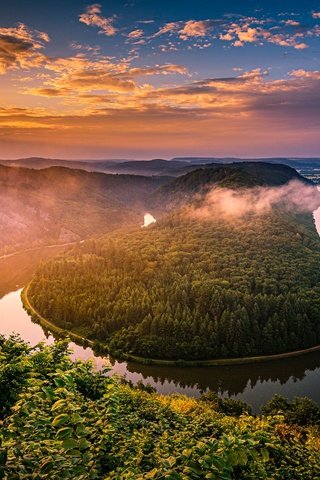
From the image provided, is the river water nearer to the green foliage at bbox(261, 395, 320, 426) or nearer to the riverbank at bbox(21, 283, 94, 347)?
the riverbank at bbox(21, 283, 94, 347)

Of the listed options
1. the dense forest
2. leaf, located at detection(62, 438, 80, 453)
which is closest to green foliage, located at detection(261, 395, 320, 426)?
the dense forest

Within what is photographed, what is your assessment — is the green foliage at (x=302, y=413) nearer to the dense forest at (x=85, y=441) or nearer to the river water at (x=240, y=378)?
the river water at (x=240, y=378)

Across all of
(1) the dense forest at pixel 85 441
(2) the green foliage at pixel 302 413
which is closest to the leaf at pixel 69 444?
(1) the dense forest at pixel 85 441

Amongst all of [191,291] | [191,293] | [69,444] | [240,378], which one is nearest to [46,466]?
[69,444]

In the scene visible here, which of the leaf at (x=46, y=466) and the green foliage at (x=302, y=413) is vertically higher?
the leaf at (x=46, y=466)

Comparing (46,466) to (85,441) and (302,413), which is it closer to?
(85,441)

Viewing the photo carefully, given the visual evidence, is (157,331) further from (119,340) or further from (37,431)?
(37,431)

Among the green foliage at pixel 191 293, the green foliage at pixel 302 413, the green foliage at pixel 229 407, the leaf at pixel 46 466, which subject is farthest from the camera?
the green foliage at pixel 191 293
